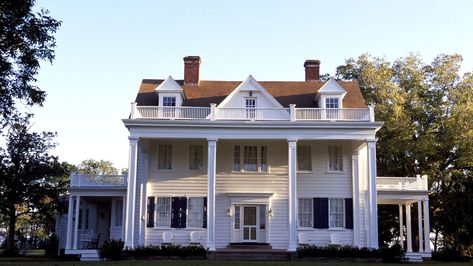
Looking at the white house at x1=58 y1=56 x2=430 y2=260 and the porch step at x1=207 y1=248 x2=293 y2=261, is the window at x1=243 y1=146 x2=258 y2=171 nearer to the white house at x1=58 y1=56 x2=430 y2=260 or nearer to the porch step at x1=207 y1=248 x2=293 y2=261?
the white house at x1=58 y1=56 x2=430 y2=260

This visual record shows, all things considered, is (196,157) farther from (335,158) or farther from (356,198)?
(356,198)

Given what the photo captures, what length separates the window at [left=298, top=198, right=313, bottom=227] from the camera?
27758mm

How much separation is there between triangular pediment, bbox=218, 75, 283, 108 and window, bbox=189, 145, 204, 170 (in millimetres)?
2591

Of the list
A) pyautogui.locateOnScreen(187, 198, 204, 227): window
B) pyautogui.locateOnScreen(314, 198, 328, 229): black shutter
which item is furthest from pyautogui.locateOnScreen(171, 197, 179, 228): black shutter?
pyautogui.locateOnScreen(314, 198, 328, 229): black shutter

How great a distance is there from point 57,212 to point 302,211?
55.7ft

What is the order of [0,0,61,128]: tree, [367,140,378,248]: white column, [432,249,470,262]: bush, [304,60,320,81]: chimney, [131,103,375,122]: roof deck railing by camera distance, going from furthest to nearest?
[304,60,320,81]: chimney < [432,249,470,262]: bush < [131,103,375,122]: roof deck railing < [367,140,378,248]: white column < [0,0,61,128]: tree

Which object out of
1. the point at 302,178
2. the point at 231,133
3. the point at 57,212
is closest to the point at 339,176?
the point at 302,178

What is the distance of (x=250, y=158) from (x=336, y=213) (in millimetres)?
4904

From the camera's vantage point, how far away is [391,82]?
3609 cm

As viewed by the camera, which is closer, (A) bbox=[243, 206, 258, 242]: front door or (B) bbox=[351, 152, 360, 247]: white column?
(B) bbox=[351, 152, 360, 247]: white column

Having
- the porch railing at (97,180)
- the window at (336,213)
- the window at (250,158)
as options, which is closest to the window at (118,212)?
the porch railing at (97,180)

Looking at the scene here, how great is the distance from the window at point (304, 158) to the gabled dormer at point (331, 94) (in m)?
2.26

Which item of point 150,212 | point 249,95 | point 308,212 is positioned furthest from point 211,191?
point 249,95

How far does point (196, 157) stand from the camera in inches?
1120
